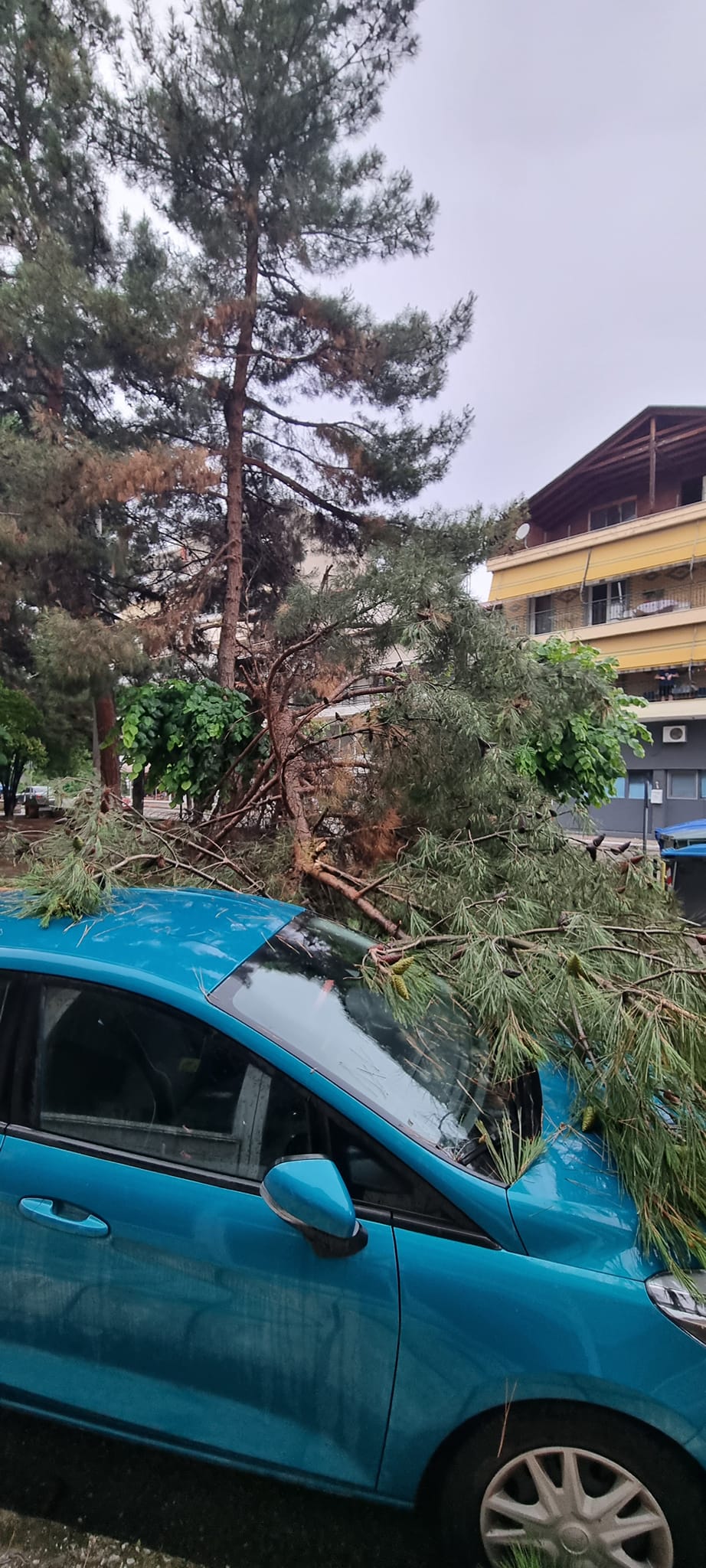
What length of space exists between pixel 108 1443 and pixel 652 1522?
1.41 meters

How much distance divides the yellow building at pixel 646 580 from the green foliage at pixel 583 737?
16057 mm

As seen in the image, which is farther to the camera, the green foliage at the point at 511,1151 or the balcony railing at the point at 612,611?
the balcony railing at the point at 612,611

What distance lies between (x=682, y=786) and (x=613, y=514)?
11.1 meters

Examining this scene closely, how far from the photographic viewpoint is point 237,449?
30.2ft

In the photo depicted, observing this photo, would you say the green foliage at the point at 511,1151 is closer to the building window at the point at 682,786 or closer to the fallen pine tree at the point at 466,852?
the fallen pine tree at the point at 466,852

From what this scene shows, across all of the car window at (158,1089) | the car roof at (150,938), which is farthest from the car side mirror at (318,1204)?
the car roof at (150,938)

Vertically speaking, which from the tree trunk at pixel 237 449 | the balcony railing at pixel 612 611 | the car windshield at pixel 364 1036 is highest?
the balcony railing at pixel 612 611

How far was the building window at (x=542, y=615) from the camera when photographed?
27.6 m

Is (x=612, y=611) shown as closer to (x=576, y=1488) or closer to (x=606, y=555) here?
(x=606, y=555)

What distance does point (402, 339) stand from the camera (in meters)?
9.06

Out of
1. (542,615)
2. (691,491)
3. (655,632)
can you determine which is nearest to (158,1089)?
(655,632)

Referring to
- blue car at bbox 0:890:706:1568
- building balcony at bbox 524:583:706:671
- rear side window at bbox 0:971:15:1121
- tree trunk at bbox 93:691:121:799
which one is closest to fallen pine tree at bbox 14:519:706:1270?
blue car at bbox 0:890:706:1568

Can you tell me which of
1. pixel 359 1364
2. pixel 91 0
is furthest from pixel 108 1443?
pixel 91 0

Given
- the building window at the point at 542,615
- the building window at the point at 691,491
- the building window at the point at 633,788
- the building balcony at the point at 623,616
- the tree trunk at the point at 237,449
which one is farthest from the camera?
the building window at the point at 542,615
